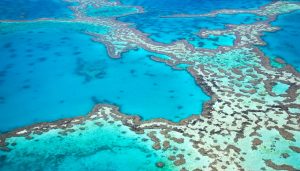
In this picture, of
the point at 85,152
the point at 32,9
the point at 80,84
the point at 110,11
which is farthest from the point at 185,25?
the point at 85,152

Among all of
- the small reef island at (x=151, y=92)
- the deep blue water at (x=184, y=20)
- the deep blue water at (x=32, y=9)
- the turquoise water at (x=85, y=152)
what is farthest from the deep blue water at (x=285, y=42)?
the deep blue water at (x=32, y=9)

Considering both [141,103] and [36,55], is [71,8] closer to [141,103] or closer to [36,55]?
[36,55]

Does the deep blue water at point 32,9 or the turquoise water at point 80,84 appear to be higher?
the deep blue water at point 32,9

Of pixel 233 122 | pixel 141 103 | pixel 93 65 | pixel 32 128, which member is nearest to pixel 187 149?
pixel 233 122

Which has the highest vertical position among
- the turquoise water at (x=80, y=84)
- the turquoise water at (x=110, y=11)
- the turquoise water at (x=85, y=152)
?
the turquoise water at (x=110, y=11)

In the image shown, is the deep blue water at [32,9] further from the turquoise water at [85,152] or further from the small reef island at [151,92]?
the turquoise water at [85,152]
